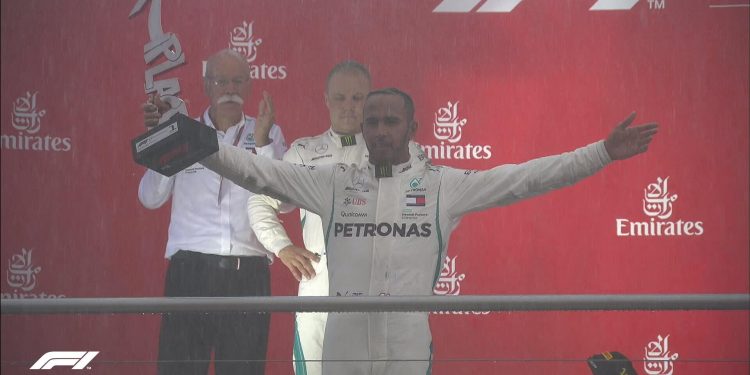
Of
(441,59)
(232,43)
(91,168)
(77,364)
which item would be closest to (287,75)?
(232,43)

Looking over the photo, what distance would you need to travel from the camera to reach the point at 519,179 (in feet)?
7.41

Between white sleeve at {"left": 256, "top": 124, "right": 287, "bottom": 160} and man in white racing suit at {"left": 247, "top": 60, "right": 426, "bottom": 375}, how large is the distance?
0.21ft

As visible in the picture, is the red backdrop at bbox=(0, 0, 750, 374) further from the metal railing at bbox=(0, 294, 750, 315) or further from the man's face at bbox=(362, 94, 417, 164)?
the metal railing at bbox=(0, 294, 750, 315)

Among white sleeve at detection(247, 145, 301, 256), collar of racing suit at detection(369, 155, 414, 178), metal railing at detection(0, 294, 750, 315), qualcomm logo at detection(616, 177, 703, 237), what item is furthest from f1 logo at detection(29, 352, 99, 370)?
qualcomm logo at detection(616, 177, 703, 237)

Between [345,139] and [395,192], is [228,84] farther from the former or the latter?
[395,192]

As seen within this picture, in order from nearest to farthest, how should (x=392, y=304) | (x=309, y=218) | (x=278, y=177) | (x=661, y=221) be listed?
(x=392, y=304) → (x=278, y=177) → (x=309, y=218) → (x=661, y=221)

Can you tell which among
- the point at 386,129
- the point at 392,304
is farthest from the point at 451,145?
the point at 392,304

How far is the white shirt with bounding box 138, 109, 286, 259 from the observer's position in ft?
10.4

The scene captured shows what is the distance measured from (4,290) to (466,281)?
1820mm

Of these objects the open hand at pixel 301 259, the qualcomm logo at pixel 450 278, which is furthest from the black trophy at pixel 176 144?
the qualcomm logo at pixel 450 278

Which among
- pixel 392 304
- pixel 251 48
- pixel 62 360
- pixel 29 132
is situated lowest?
pixel 62 360

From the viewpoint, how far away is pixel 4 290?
383 cm

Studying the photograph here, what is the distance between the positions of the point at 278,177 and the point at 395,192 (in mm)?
280

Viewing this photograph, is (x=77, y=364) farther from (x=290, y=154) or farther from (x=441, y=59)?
(x=441, y=59)
